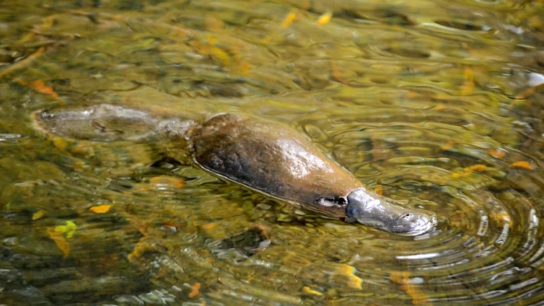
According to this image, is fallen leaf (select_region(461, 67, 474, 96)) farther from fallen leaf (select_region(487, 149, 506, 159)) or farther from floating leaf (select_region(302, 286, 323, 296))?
floating leaf (select_region(302, 286, 323, 296))

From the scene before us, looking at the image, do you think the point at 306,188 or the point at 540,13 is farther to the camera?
the point at 540,13

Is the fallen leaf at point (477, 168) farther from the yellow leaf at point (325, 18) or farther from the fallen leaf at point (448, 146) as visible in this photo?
the yellow leaf at point (325, 18)

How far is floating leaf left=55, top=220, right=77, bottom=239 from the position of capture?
3824 mm

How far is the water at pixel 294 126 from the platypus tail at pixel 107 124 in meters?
0.07

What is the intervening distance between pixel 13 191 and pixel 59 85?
3.59 feet

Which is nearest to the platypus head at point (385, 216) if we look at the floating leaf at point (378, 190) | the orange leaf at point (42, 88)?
the floating leaf at point (378, 190)

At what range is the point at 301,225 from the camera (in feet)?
12.8

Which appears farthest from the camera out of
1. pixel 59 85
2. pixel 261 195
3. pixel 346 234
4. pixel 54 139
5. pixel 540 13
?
pixel 540 13

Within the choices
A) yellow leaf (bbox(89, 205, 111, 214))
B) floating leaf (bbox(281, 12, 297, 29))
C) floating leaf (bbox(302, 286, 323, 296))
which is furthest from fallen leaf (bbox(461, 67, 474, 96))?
yellow leaf (bbox(89, 205, 111, 214))

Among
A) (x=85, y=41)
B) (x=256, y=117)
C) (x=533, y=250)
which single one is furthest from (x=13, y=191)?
(x=533, y=250)

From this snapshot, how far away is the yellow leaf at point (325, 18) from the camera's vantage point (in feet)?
19.5

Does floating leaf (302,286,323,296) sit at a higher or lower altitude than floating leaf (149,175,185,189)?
lower

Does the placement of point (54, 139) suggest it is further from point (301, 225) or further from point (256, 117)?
point (301, 225)

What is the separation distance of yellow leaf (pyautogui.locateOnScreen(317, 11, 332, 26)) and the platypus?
1.46 m
